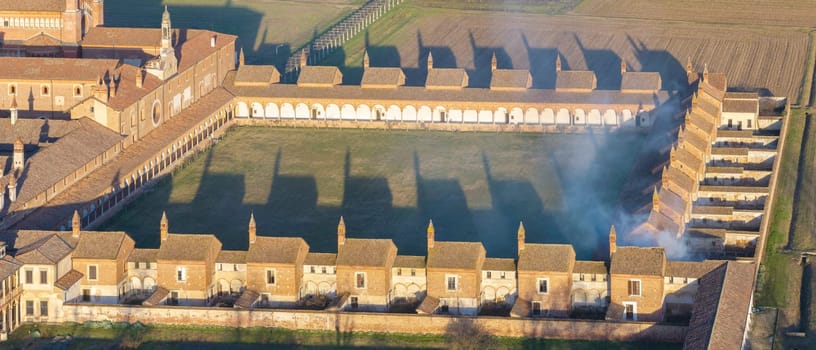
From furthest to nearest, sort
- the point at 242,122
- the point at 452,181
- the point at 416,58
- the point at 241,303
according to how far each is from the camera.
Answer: the point at 416,58
the point at 242,122
the point at 452,181
the point at 241,303

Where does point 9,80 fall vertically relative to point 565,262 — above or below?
above

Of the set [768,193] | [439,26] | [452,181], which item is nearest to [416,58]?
[439,26]

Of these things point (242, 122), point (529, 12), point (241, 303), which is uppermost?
point (529, 12)

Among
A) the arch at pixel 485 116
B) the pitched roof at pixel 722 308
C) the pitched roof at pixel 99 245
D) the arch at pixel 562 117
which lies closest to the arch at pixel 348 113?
the arch at pixel 485 116

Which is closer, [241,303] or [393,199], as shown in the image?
[241,303]

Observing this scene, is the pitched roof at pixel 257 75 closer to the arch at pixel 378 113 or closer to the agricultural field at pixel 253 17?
the arch at pixel 378 113

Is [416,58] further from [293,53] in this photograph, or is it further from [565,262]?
[565,262]

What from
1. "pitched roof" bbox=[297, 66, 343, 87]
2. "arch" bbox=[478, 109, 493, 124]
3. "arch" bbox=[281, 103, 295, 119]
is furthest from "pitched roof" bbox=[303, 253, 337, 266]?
"pitched roof" bbox=[297, 66, 343, 87]
